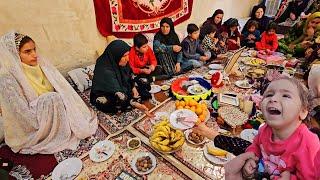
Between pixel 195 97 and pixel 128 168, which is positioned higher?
pixel 195 97

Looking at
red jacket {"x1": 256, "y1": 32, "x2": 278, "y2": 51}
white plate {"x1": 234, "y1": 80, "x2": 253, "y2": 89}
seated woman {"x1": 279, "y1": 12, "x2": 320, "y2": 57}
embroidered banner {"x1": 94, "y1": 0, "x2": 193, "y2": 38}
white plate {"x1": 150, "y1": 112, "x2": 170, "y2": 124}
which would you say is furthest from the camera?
red jacket {"x1": 256, "y1": 32, "x2": 278, "y2": 51}

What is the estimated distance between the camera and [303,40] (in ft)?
13.6

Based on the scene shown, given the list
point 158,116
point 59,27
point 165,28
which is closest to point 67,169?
point 158,116

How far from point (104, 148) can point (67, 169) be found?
34 centimetres

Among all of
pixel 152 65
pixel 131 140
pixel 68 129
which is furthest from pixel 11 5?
pixel 131 140

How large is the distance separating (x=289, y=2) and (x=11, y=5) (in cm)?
637

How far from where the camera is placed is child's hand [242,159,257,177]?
1.31m

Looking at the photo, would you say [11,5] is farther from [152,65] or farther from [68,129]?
[152,65]

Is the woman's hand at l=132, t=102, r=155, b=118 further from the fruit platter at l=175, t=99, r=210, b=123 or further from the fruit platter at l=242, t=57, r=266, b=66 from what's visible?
the fruit platter at l=242, t=57, r=266, b=66

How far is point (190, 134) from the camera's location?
213 centimetres

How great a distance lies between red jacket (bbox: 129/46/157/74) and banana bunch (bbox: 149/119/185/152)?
1.35 metres

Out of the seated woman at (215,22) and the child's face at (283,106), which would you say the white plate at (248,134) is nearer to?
the child's face at (283,106)

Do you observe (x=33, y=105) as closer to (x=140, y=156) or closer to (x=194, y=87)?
(x=140, y=156)

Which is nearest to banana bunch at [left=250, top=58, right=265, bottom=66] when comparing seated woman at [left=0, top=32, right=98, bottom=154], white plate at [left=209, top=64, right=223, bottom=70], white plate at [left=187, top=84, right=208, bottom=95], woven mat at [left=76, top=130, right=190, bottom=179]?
white plate at [left=209, top=64, right=223, bottom=70]
